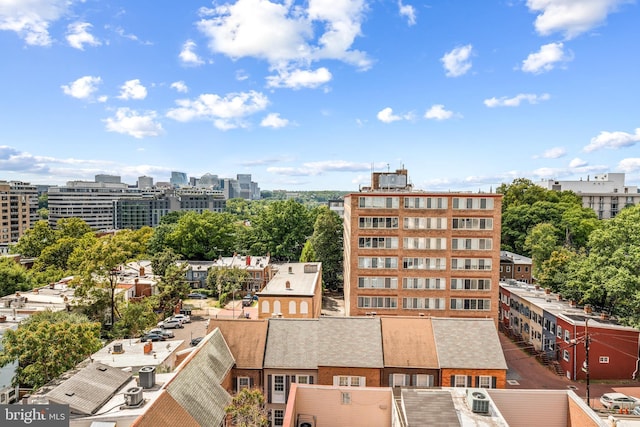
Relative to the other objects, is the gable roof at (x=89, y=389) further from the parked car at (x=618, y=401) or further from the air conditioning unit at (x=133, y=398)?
the parked car at (x=618, y=401)

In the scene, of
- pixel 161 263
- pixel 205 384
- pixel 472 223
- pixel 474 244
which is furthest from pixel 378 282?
pixel 161 263

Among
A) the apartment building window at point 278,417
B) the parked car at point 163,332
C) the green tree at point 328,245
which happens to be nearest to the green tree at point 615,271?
the apartment building window at point 278,417

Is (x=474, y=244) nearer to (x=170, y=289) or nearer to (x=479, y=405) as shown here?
(x=479, y=405)

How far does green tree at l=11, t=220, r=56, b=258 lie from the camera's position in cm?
8744

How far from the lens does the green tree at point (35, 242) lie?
87.4 meters

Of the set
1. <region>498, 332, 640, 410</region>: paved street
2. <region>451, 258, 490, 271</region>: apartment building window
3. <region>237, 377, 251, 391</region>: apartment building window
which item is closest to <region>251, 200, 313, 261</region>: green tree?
<region>451, 258, 490, 271</region>: apartment building window

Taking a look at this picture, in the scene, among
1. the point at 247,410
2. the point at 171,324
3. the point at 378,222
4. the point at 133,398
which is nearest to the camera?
the point at 133,398

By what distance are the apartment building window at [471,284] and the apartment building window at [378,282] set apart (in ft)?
21.9

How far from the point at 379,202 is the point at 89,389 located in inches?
1298

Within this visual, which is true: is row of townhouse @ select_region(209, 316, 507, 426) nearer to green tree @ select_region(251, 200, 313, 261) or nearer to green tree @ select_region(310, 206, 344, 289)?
green tree @ select_region(310, 206, 344, 289)

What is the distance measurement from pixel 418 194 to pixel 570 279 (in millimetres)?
22199

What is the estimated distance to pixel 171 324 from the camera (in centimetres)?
5412

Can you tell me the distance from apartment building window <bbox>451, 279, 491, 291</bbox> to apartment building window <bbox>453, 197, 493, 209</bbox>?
836 centimetres

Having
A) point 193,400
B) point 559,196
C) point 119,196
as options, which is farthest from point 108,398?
point 119,196
